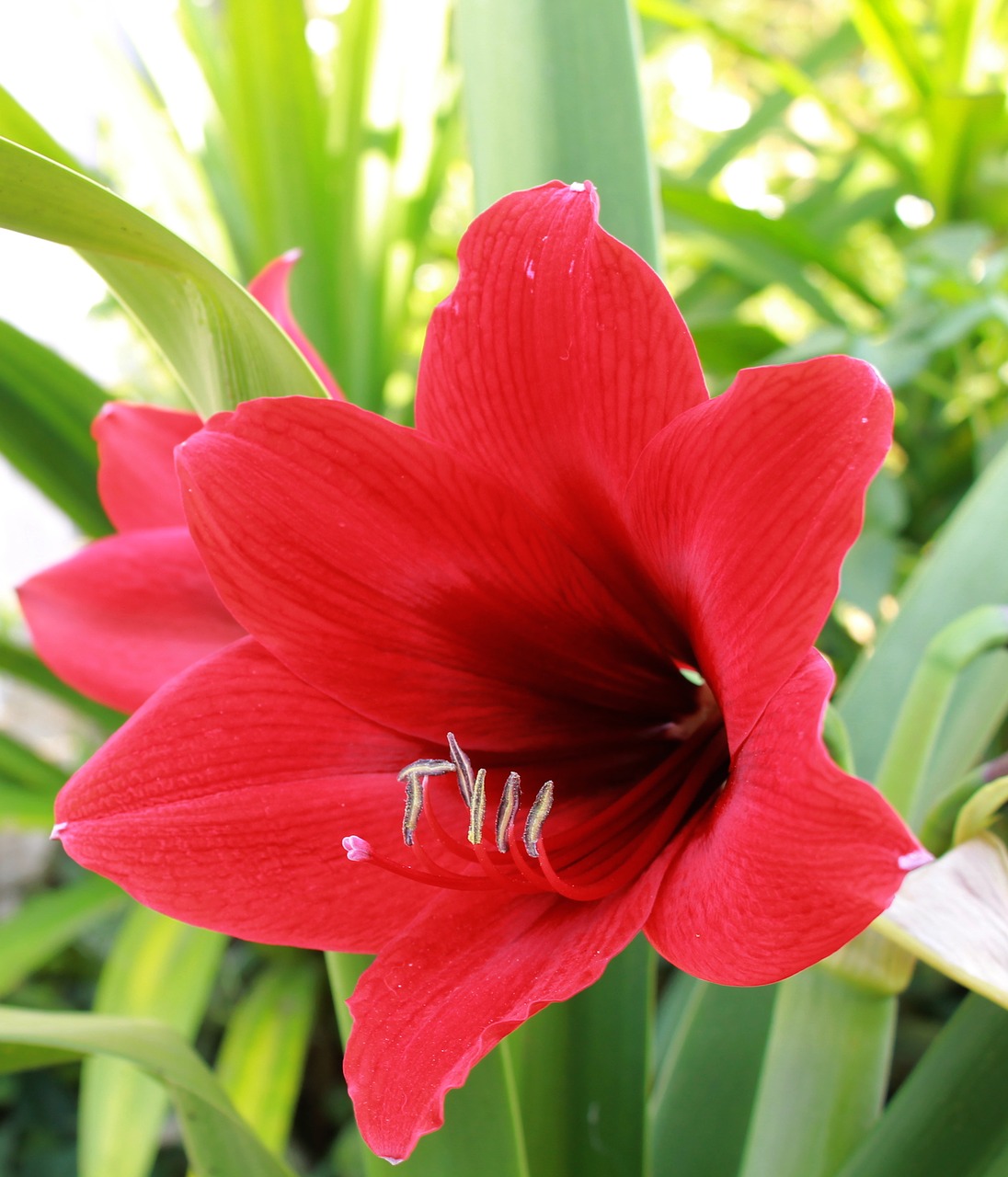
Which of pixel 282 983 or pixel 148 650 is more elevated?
pixel 148 650

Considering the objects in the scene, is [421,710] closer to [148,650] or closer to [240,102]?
[148,650]

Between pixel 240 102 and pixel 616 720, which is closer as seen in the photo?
pixel 616 720

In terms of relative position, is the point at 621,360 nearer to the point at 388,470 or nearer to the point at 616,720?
the point at 388,470

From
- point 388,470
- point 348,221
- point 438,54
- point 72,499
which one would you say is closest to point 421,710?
point 388,470

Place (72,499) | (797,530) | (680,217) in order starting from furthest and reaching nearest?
(680,217)
(72,499)
(797,530)

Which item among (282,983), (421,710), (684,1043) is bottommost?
(282,983)

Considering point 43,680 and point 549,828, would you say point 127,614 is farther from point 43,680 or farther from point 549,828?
point 43,680

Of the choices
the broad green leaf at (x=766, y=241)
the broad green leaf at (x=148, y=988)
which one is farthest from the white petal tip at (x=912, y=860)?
the broad green leaf at (x=766, y=241)

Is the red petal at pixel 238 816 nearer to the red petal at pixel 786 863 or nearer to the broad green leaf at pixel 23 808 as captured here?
the red petal at pixel 786 863

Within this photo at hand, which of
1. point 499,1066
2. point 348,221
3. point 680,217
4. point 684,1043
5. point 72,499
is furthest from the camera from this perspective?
point 348,221
